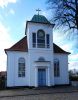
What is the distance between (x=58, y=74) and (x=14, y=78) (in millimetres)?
6647

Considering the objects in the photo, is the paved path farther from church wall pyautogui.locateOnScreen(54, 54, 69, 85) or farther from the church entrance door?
church wall pyautogui.locateOnScreen(54, 54, 69, 85)

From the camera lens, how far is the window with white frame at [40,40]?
35312mm

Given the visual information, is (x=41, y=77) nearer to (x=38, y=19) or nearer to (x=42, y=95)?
(x=38, y=19)

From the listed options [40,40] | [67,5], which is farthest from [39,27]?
[67,5]

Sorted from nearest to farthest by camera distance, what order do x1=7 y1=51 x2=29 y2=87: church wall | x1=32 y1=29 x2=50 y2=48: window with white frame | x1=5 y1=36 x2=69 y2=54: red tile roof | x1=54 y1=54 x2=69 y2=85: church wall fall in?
x1=7 y1=51 x2=29 y2=87: church wall < x1=32 y1=29 x2=50 y2=48: window with white frame < x1=5 y1=36 x2=69 y2=54: red tile roof < x1=54 y1=54 x2=69 y2=85: church wall

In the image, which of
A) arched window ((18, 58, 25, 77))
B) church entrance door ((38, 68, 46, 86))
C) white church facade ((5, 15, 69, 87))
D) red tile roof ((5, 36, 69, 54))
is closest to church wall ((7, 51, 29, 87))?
white church facade ((5, 15, 69, 87))

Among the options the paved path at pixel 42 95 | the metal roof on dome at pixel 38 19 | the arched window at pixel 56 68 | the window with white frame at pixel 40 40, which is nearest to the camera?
the paved path at pixel 42 95

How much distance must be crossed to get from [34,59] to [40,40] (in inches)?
113

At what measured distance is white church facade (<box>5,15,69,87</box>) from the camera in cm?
3441

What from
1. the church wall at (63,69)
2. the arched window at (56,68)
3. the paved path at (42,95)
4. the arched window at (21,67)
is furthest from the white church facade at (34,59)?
the paved path at (42,95)

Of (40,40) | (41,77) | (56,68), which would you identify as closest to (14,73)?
(41,77)

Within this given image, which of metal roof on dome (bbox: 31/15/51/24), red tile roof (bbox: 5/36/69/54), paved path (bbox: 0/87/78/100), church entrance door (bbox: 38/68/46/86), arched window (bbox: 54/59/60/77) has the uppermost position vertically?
metal roof on dome (bbox: 31/15/51/24)

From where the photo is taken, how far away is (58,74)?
37094 mm

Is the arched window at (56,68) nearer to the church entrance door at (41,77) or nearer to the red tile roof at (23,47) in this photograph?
the red tile roof at (23,47)
